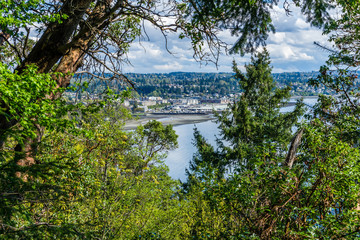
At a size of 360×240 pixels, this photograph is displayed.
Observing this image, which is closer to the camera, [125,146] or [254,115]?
[125,146]

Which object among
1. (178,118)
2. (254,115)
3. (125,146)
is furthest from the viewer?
(178,118)

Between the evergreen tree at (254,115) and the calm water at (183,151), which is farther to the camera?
the calm water at (183,151)

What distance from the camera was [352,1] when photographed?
477 centimetres

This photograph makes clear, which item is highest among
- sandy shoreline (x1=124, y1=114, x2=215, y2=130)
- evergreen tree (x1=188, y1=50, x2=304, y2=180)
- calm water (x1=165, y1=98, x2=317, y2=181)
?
evergreen tree (x1=188, y1=50, x2=304, y2=180)

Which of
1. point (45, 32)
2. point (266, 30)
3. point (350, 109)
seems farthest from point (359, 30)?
point (45, 32)

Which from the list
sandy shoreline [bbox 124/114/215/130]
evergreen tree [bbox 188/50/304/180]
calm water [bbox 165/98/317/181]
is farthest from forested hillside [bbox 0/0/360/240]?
sandy shoreline [bbox 124/114/215/130]

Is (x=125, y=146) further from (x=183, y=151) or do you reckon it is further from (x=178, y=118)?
(x=178, y=118)

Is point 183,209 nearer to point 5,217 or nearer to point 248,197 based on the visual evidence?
point 248,197

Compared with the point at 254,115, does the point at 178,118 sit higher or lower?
lower

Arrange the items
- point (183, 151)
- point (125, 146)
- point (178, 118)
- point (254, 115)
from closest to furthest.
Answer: point (125, 146)
point (254, 115)
point (183, 151)
point (178, 118)

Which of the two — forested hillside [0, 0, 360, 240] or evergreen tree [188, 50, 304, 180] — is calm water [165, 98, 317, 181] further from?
forested hillside [0, 0, 360, 240]

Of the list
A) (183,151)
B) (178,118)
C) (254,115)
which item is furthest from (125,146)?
(178,118)

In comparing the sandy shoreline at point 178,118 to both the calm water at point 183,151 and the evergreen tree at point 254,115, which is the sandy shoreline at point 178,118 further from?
the evergreen tree at point 254,115

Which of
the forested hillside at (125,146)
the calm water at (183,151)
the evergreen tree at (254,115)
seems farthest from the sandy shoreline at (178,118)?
the forested hillside at (125,146)
